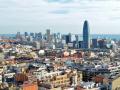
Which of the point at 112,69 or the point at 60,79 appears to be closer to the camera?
the point at 60,79

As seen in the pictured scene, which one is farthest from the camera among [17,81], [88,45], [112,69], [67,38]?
[67,38]

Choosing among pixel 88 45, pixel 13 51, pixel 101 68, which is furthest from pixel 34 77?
pixel 88 45

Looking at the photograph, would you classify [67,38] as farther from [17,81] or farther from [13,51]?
[17,81]

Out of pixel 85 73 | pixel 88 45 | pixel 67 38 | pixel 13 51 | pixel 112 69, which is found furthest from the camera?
pixel 67 38

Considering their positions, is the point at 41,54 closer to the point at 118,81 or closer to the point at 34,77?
the point at 34,77

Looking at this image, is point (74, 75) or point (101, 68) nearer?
point (74, 75)

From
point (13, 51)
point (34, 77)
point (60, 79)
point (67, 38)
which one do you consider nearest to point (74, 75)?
point (60, 79)

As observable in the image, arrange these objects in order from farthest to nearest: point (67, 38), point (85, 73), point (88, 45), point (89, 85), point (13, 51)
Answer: point (67, 38) < point (88, 45) < point (13, 51) < point (85, 73) < point (89, 85)

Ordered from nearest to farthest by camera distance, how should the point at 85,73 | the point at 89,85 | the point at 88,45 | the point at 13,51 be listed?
1. the point at 89,85
2. the point at 85,73
3. the point at 13,51
4. the point at 88,45
